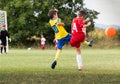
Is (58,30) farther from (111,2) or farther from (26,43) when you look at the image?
(26,43)

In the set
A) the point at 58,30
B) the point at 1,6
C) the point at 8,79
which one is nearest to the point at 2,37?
the point at 58,30

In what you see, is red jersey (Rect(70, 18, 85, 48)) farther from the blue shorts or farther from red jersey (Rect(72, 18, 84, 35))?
the blue shorts

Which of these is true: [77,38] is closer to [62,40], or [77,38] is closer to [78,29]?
[78,29]

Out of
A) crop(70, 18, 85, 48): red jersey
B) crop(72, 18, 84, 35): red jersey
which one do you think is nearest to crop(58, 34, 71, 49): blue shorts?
crop(70, 18, 85, 48): red jersey

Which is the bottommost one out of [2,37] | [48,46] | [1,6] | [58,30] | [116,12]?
[48,46]

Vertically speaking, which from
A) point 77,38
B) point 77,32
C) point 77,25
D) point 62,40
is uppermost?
point 77,25

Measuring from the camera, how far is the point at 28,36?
5006cm

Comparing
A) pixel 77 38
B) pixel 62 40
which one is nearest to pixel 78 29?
pixel 77 38

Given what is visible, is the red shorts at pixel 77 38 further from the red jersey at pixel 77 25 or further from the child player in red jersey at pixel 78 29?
the red jersey at pixel 77 25

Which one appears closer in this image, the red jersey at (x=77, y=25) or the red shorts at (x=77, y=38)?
the red jersey at (x=77, y=25)

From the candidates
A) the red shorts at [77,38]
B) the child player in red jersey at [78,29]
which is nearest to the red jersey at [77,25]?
the child player in red jersey at [78,29]

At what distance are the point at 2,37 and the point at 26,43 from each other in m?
21.7

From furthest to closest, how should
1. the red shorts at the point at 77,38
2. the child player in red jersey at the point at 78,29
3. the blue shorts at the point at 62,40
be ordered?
the blue shorts at the point at 62,40 < the red shorts at the point at 77,38 < the child player in red jersey at the point at 78,29

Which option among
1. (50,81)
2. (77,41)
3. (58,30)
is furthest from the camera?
(58,30)
